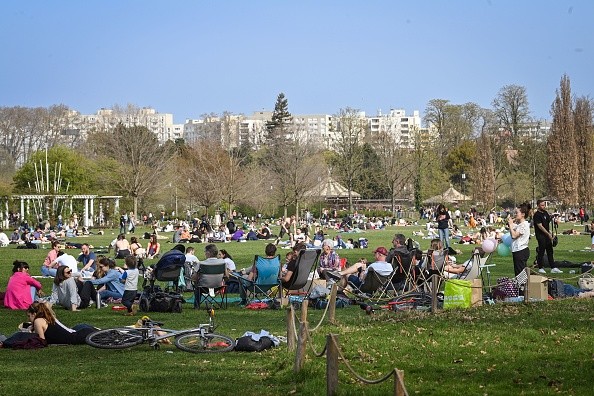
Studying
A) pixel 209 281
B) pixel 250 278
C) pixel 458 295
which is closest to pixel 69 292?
pixel 209 281

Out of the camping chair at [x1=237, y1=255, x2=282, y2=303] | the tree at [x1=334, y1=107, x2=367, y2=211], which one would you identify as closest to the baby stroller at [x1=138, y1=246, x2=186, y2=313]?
the camping chair at [x1=237, y1=255, x2=282, y2=303]

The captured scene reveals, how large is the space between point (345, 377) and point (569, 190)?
68878mm

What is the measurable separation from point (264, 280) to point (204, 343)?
6.07 meters

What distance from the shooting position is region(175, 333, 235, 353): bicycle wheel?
11.8m

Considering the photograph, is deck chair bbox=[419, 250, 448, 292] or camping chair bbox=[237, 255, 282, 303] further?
camping chair bbox=[237, 255, 282, 303]

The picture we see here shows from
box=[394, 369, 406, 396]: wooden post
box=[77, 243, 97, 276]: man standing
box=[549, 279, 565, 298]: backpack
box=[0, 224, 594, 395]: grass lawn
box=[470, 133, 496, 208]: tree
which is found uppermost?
box=[470, 133, 496, 208]: tree

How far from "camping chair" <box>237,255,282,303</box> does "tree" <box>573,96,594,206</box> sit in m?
63.1

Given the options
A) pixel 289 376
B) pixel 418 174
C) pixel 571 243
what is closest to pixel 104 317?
pixel 289 376

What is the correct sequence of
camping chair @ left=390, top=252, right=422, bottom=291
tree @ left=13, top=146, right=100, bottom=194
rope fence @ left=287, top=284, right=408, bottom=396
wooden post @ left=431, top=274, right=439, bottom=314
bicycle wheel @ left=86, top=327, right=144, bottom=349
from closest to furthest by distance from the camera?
rope fence @ left=287, top=284, right=408, bottom=396, bicycle wheel @ left=86, top=327, right=144, bottom=349, wooden post @ left=431, top=274, right=439, bottom=314, camping chair @ left=390, top=252, right=422, bottom=291, tree @ left=13, top=146, right=100, bottom=194

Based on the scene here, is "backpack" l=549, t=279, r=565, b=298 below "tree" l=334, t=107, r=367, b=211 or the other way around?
below

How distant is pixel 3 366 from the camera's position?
11016 millimetres

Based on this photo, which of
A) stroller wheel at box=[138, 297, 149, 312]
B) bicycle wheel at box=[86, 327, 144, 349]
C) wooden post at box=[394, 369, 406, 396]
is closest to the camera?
wooden post at box=[394, 369, 406, 396]

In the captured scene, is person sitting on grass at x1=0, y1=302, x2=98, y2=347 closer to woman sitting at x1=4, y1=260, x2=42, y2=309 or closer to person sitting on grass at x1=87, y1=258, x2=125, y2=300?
woman sitting at x1=4, y1=260, x2=42, y2=309

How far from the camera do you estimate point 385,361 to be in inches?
402
